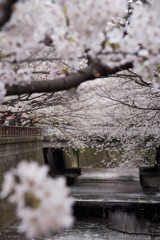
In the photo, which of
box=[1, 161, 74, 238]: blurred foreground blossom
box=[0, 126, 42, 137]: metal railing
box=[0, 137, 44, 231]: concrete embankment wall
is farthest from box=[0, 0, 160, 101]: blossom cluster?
box=[0, 126, 42, 137]: metal railing

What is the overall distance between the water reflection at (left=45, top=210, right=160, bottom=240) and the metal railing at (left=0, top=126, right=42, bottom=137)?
5.46 m

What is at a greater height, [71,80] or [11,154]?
[71,80]

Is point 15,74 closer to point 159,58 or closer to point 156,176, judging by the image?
point 159,58

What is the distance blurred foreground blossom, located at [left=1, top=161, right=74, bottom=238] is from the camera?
172 cm

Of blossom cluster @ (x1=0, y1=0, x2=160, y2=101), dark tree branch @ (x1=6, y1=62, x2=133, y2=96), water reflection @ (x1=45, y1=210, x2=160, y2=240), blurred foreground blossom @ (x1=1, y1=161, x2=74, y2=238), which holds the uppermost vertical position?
blossom cluster @ (x1=0, y1=0, x2=160, y2=101)

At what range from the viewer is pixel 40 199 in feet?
5.84

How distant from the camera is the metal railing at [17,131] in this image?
51.9 feet

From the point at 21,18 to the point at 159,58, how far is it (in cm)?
129

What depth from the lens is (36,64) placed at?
12141mm

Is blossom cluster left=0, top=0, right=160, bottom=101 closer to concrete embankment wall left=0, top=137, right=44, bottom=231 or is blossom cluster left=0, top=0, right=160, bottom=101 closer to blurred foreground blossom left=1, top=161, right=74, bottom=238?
blurred foreground blossom left=1, top=161, right=74, bottom=238

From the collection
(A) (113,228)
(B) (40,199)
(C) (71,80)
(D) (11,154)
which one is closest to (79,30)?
(C) (71,80)

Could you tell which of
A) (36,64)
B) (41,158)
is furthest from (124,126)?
(41,158)

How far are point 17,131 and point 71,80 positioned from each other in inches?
618

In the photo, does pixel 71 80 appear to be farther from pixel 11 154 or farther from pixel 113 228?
pixel 11 154
